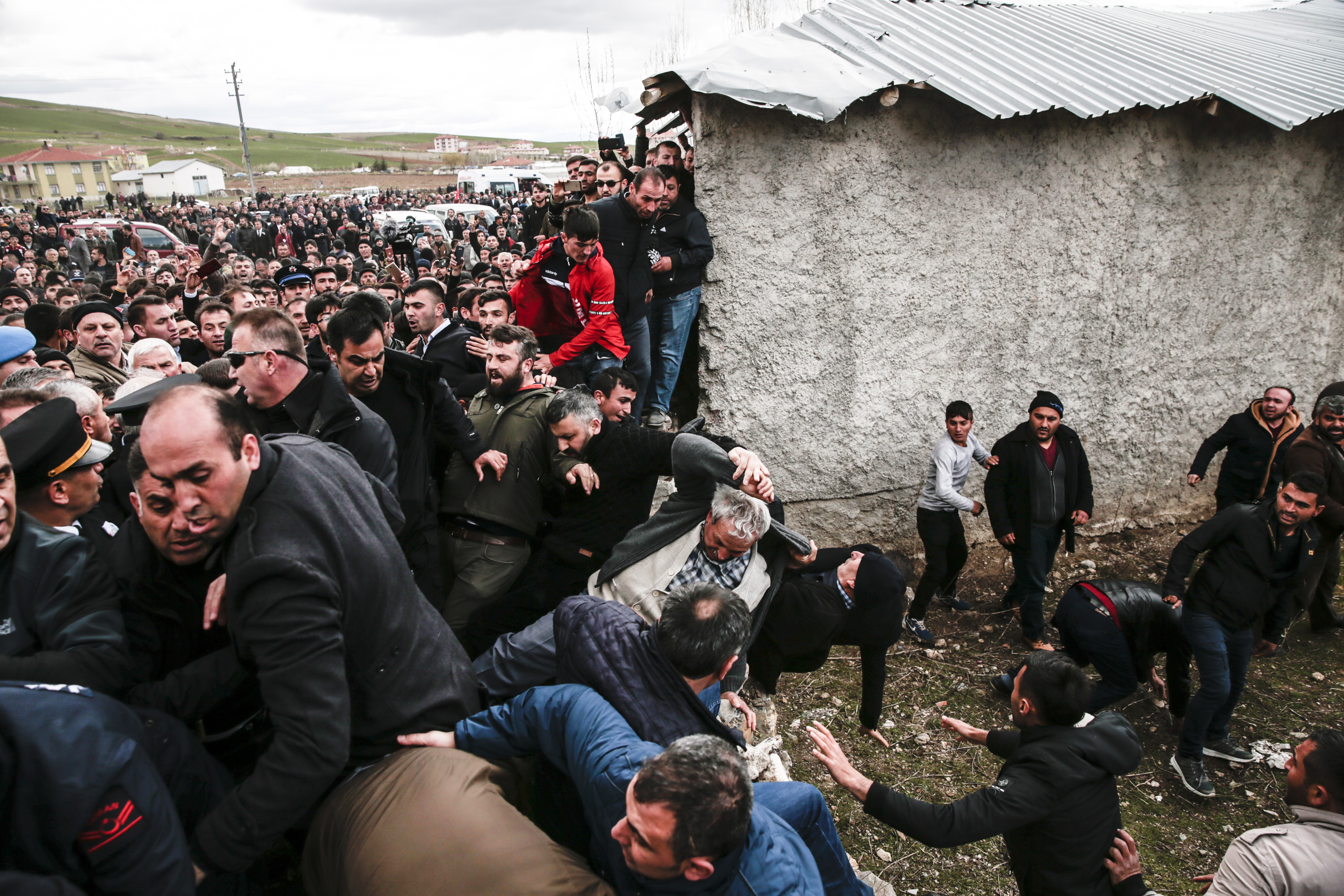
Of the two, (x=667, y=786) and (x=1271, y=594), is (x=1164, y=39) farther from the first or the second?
(x=667, y=786)

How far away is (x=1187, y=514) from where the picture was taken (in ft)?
21.9

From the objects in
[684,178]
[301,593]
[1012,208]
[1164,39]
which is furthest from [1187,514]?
[301,593]

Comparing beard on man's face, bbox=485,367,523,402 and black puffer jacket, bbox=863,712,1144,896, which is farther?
→ beard on man's face, bbox=485,367,523,402

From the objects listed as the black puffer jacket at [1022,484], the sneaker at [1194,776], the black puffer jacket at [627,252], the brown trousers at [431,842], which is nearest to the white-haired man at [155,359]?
the black puffer jacket at [627,252]

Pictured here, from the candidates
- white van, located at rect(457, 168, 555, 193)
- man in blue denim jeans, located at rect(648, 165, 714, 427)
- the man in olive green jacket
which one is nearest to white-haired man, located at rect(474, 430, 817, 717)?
the man in olive green jacket

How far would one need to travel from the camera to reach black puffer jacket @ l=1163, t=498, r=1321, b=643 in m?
3.96

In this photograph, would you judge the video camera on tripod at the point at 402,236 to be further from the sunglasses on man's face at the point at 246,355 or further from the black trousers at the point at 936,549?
the black trousers at the point at 936,549

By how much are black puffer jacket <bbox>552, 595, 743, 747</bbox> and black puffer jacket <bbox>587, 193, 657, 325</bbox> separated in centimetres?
283

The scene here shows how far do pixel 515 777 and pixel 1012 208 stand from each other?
5111mm

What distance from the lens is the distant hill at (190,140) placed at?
9281cm

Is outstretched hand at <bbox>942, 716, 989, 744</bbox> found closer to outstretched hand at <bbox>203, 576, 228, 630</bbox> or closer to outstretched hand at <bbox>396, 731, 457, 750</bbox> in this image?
outstretched hand at <bbox>396, 731, 457, 750</bbox>

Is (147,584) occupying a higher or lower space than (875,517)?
higher

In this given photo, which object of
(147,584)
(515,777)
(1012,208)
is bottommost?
(515,777)

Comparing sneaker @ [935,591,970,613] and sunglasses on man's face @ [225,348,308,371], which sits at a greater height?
sunglasses on man's face @ [225,348,308,371]
